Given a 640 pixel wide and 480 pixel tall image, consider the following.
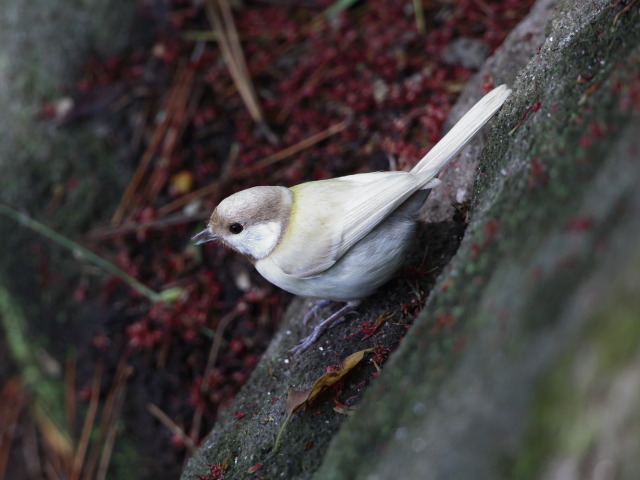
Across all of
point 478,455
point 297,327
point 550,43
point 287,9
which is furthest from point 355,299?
point 287,9

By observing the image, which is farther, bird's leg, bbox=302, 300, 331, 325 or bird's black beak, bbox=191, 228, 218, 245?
bird's leg, bbox=302, 300, 331, 325

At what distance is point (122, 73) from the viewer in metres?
4.62

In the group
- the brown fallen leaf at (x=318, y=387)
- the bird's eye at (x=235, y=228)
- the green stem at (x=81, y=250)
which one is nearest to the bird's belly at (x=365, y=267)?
the bird's eye at (x=235, y=228)

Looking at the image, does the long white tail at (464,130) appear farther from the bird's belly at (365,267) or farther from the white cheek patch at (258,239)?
→ the white cheek patch at (258,239)

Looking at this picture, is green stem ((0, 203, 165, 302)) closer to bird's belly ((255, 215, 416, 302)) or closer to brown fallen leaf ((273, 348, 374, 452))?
bird's belly ((255, 215, 416, 302))

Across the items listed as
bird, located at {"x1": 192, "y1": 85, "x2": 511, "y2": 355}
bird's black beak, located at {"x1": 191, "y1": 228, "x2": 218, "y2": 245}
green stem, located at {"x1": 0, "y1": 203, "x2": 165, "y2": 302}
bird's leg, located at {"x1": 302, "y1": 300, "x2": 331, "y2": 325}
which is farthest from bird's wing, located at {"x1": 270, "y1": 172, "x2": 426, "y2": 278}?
green stem, located at {"x1": 0, "y1": 203, "x2": 165, "y2": 302}

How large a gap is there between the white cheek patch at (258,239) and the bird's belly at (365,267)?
0.11m

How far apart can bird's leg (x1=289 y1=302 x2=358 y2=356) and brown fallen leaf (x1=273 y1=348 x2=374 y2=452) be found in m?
0.45

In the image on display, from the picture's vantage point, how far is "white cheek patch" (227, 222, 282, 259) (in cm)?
270

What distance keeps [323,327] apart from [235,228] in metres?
0.60

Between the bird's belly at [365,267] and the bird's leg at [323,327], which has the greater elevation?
the bird's belly at [365,267]

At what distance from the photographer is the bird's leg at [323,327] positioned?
2797mm

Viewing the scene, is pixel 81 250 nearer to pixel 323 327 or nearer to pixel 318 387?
pixel 323 327

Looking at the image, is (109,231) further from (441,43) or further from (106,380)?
(441,43)
